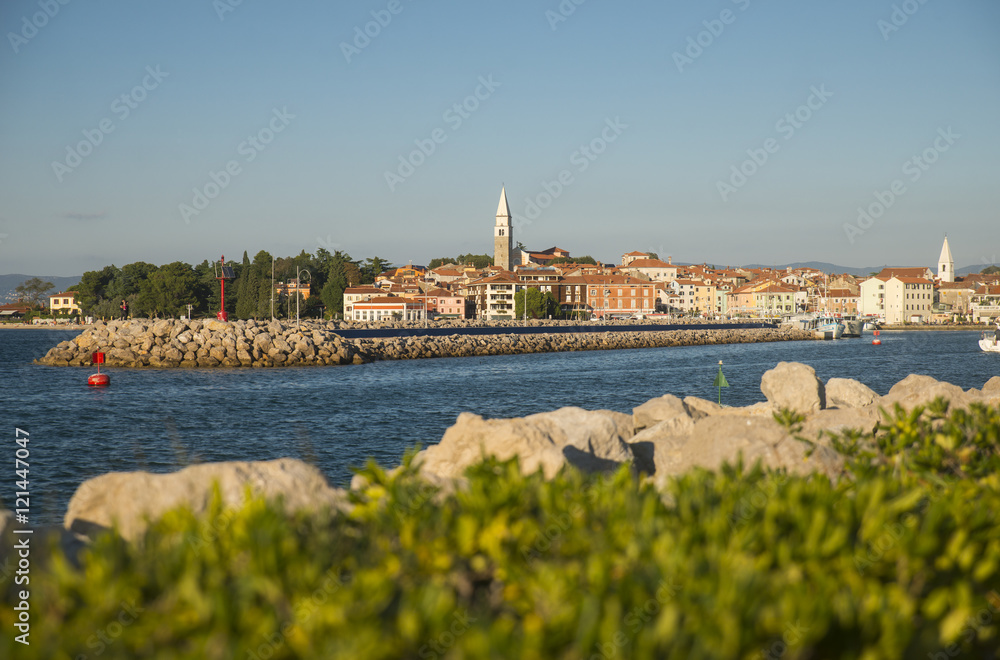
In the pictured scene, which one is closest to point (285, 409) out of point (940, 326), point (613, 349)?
point (613, 349)

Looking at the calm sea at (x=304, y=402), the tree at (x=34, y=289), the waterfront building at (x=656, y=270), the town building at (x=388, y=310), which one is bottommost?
the calm sea at (x=304, y=402)

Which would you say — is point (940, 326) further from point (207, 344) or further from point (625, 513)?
point (625, 513)

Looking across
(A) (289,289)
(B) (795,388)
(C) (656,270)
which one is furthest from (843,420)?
(C) (656,270)

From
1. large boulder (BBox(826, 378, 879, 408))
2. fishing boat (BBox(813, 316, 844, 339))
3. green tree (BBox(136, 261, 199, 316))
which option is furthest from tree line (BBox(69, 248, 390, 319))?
large boulder (BBox(826, 378, 879, 408))

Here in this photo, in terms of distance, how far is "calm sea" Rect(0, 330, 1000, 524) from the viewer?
1647 cm

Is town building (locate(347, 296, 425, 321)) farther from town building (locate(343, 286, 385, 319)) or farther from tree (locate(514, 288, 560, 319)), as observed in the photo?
tree (locate(514, 288, 560, 319))

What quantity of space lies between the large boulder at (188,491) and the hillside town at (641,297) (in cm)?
10220

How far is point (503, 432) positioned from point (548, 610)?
3.78 metres

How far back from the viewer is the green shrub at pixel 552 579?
277 centimetres

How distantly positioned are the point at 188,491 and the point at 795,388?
395 inches

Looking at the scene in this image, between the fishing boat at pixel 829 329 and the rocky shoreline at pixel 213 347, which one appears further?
the fishing boat at pixel 829 329

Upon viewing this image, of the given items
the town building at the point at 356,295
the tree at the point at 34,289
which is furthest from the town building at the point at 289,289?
the tree at the point at 34,289

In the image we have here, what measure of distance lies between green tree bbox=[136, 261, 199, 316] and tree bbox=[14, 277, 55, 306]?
92.8m

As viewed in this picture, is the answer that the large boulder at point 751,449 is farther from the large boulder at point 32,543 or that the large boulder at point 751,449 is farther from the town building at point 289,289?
the town building at point 289,289
